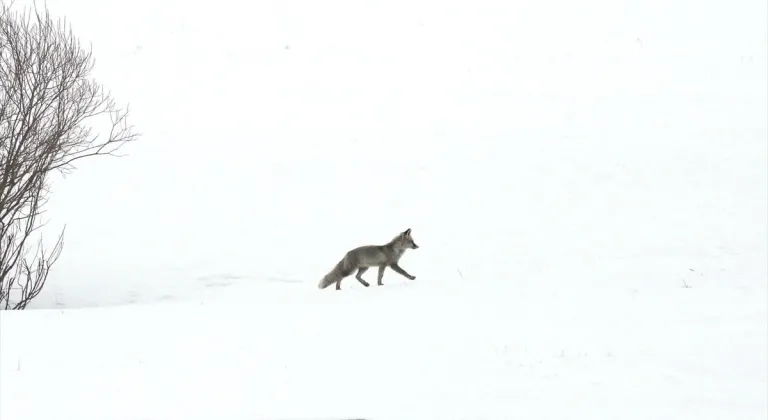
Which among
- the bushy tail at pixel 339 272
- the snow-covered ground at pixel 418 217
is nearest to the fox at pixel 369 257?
the bushy tail at pixel 339 272

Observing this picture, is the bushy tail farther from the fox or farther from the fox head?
the fox head

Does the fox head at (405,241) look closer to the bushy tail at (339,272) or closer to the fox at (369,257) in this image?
the fox at (369,257)

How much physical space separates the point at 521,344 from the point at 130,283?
10792mm

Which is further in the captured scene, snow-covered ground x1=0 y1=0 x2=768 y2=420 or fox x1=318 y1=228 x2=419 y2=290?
fox x1=318 y1=228 x2=419 y2=290

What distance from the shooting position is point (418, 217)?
2161 centimetres

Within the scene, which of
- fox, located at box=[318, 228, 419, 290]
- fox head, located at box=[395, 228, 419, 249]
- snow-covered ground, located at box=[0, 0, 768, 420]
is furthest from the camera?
fox head, located at box=[395, 228, 419, 249]

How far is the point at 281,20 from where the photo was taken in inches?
1339

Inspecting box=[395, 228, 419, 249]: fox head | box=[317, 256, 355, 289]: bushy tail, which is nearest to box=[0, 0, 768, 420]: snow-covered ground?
box=[317, 256, 355, 289]: bushy tail

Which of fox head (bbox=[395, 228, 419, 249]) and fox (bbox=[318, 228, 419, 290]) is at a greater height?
fox head (bbox=[395, 228, 419, 249])

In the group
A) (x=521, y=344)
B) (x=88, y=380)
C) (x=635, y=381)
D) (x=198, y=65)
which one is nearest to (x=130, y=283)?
(x=88, y=380)

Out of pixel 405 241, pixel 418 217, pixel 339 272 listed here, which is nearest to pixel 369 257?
pixel 339 272

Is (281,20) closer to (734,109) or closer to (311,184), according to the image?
(311,184)

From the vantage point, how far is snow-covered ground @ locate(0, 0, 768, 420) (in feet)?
29.5

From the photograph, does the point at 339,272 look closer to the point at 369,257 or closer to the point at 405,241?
the point at 369,257
